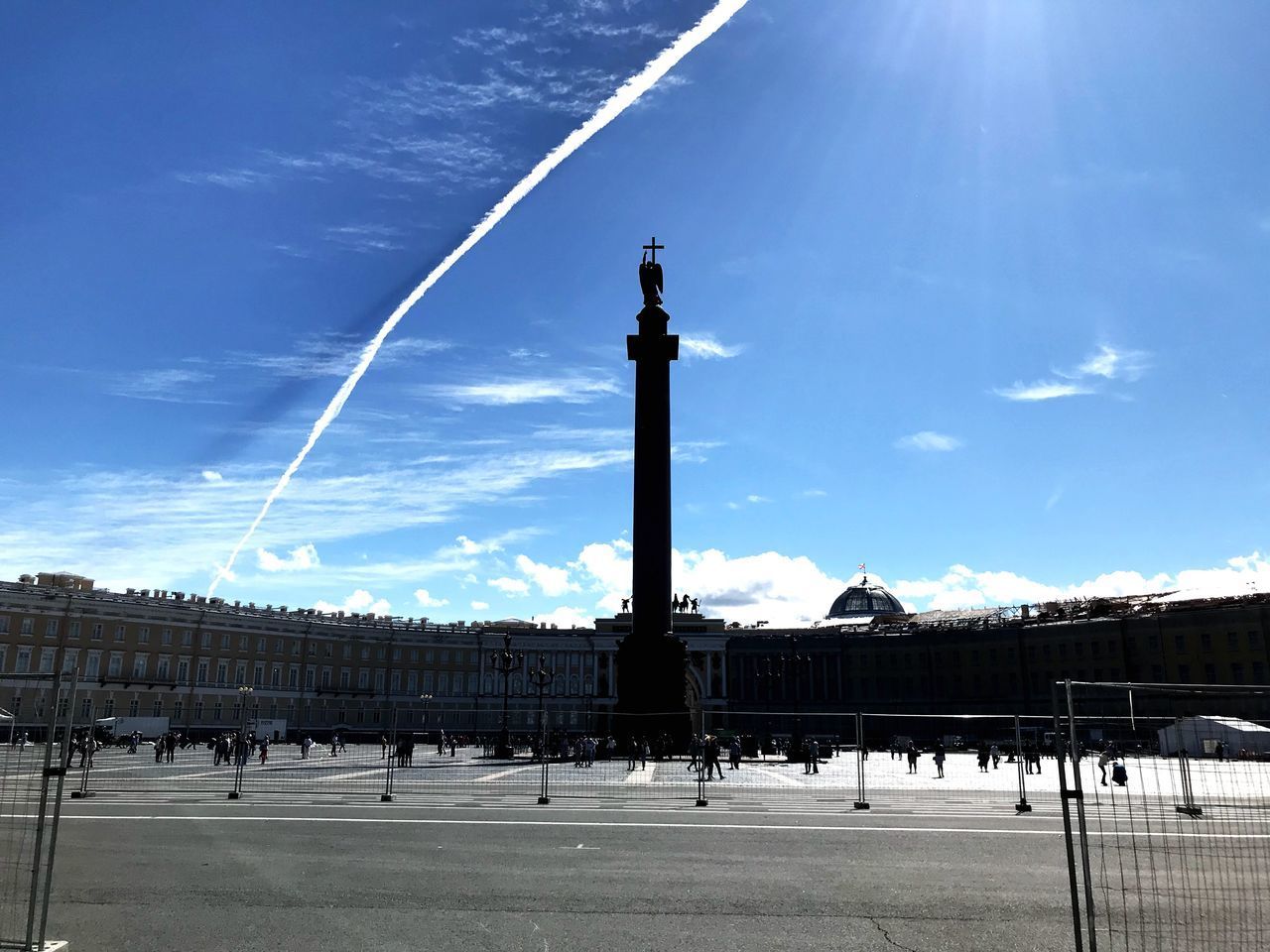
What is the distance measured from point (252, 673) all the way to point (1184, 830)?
96.7m

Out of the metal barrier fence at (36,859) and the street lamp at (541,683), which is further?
the street lamp at (541,683)

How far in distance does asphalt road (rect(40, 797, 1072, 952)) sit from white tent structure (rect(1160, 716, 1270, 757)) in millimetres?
2471

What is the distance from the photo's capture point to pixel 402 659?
362 feet

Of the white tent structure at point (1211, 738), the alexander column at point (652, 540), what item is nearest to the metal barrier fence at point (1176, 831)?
the white tent structure at point (1211, 738)

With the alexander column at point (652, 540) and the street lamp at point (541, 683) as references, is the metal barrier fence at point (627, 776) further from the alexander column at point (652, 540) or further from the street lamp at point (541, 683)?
the alexander column at point (652, 540)

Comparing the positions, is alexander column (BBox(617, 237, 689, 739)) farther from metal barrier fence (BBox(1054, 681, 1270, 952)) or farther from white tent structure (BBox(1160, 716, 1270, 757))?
white tent structure (BBox(1160, 716, 1270, 757))

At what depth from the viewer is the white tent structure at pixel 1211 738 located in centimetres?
1340

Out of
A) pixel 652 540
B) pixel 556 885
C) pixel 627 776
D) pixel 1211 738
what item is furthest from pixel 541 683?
pixel 556 885

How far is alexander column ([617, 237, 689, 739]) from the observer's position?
3984cm

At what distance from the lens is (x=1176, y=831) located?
51.4 feet

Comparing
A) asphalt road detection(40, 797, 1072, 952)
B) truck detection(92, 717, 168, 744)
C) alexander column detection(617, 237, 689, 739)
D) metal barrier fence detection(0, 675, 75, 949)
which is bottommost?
truck detection(92, 717, 168, 744)

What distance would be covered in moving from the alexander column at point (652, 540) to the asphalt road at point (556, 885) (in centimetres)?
2192

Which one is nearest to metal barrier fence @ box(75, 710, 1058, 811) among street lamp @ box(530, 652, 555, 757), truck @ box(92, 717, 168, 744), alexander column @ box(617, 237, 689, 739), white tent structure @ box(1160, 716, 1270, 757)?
street lamp @ box(530, 652, 555, 757)

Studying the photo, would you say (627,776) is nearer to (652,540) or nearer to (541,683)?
(652,540)
